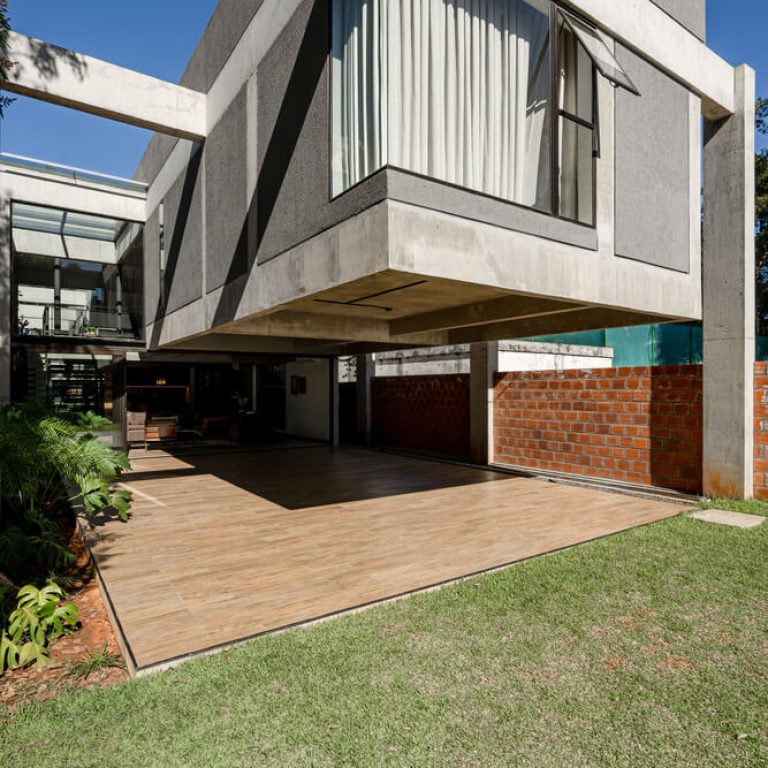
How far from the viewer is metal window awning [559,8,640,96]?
491 cm

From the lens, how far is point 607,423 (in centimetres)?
829

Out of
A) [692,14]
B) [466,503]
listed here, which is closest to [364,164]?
[466,503]

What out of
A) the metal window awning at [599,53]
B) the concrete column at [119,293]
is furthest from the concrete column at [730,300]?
the concrete column at [119,293]

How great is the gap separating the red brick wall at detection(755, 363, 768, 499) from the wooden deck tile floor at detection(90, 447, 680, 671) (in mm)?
1229

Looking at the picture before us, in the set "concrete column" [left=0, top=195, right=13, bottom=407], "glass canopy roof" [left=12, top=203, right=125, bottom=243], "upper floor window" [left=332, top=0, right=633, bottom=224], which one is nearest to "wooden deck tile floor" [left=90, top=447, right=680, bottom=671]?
"concrete column" [left=0, top=195, right=13, bottom=407]

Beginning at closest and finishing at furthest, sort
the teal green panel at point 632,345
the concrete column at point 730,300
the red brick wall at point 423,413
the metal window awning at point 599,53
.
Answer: the metal window awning at point 599,53, the concrete column at point 730,300, the red brick wall at point 423,413, the teal green panel at point 632,345

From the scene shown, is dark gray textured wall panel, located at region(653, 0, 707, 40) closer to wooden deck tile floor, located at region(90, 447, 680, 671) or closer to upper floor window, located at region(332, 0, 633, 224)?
upper floor window, located at region(332, 0, 633, 224)

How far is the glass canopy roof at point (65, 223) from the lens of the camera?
11469 millimetres

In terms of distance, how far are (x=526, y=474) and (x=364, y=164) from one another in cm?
659

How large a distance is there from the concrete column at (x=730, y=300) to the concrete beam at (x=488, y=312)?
6.98ft

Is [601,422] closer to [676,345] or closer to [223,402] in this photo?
[676,345]

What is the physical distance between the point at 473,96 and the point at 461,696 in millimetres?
4701

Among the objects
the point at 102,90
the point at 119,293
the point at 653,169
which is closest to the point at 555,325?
the point at 653,169

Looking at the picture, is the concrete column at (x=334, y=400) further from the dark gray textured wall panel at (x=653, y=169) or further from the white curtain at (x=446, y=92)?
the white curtain at (x=446, y=92)
